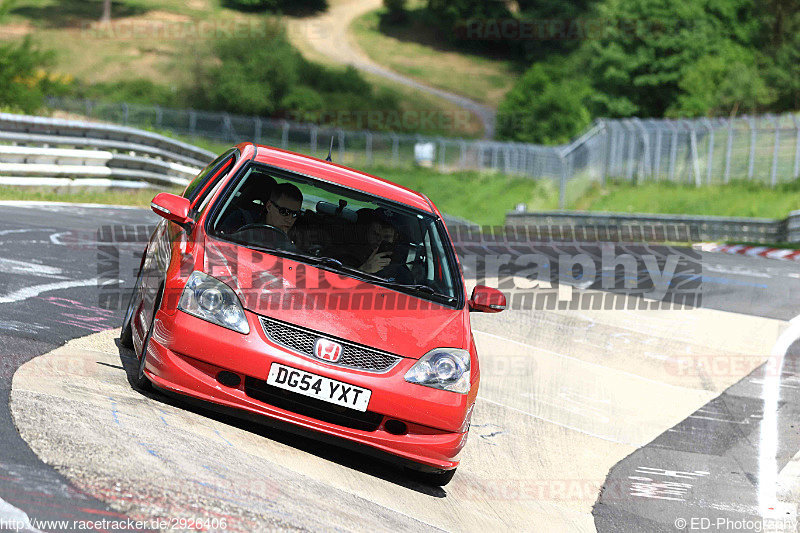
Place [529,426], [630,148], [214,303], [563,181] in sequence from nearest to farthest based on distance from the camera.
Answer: [214,303], [529,426], [563,181], [630,148]

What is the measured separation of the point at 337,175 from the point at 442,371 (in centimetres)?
194

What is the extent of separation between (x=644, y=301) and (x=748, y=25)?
68.8 metres

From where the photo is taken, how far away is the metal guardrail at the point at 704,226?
79.9 ft

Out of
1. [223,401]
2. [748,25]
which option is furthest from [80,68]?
[223,401]

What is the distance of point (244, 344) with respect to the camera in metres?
5.31

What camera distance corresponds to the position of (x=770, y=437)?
7.77 meters

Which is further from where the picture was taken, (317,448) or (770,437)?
(770,437)

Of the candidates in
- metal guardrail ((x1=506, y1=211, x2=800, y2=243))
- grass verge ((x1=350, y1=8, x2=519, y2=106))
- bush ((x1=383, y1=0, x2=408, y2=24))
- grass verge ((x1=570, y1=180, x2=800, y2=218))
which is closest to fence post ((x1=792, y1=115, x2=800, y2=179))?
grass verge ((x1=570, y1=180, x2=800, y2=218))

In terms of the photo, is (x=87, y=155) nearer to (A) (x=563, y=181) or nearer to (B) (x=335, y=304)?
(B) (x=335, y=304)

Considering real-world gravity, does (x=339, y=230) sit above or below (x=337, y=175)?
below

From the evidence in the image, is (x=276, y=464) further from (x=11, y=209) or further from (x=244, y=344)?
(x=11, y=209)

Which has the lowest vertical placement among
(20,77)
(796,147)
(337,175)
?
(796,147)

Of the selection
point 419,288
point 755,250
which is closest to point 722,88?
point 755,250

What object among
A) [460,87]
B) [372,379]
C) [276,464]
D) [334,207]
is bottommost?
[460,87]
